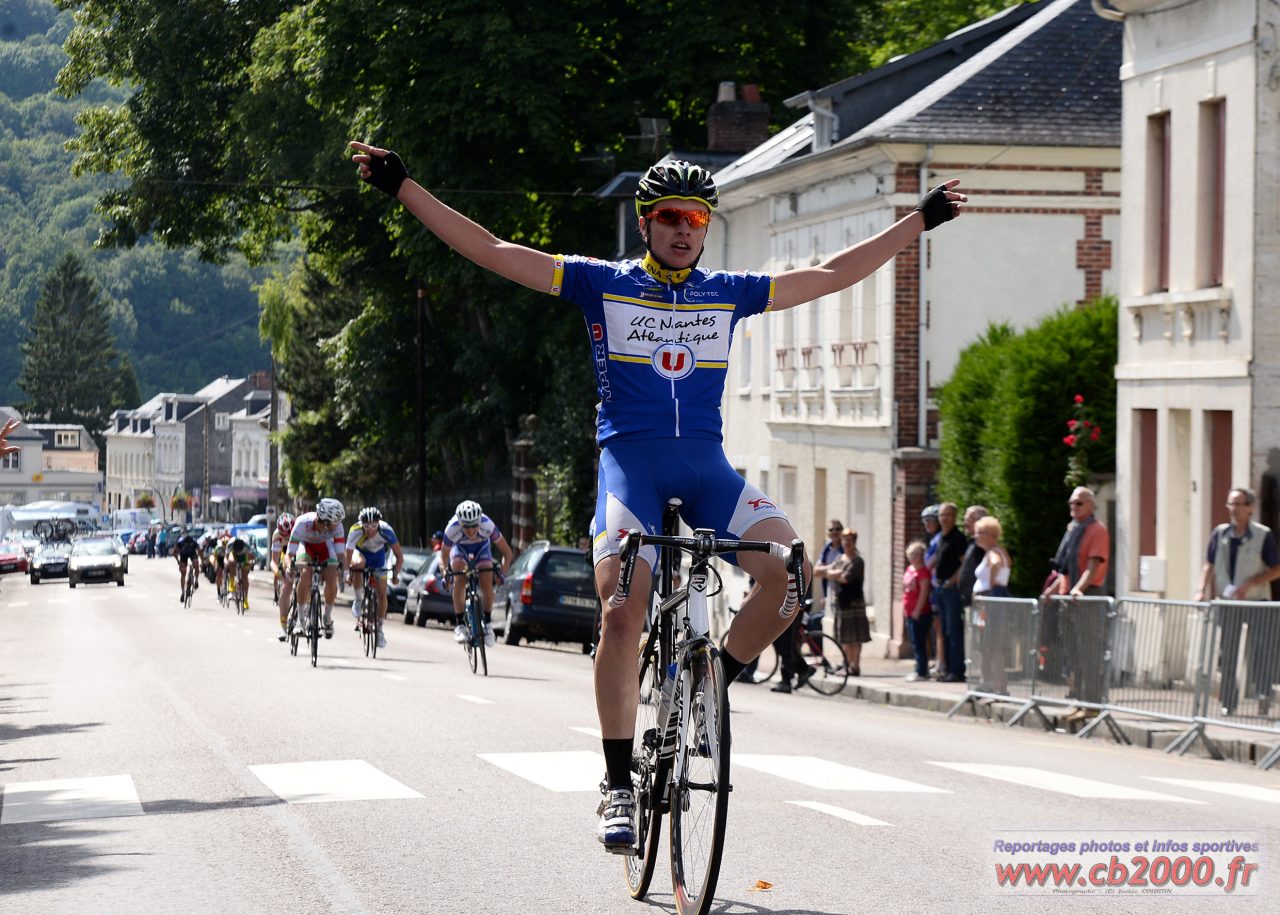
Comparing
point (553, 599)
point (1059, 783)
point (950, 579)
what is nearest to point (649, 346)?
point (1059, 783)

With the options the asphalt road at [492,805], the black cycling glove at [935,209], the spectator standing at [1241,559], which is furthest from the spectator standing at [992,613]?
the black cycling glove at [935,209]

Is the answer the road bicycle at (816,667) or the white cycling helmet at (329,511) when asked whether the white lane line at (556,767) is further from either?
the white cycling helmet at (329,511)

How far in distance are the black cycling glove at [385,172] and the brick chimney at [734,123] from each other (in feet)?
120

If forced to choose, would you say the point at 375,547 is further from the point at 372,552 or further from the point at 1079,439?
the point at 1079,439

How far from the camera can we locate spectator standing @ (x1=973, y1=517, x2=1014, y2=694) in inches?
786

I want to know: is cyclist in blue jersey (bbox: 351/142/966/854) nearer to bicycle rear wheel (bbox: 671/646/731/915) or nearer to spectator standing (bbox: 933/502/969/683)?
bicycle rear wheel (bbox: 671/646/731/915)

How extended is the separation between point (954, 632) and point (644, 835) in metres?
16.3

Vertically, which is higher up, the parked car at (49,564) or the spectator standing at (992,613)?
the spectator standing at (992,613)

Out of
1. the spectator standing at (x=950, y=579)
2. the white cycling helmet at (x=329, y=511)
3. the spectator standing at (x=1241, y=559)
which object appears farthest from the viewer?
the white cycling helmet at (x=329, y=511)

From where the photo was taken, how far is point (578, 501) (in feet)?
151

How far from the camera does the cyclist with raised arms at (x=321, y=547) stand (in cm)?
2438

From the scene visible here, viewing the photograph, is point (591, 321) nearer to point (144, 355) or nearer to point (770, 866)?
point (770, 866)

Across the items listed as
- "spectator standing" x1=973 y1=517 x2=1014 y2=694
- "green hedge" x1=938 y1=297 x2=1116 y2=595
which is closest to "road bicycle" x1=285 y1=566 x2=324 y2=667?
"spectator standing" x1=973 y1=517 x2=1014 y2=694

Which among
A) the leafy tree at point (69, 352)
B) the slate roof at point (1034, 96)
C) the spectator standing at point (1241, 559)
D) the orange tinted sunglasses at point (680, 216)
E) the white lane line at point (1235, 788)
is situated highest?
the leafy tree at point (69, 352)
